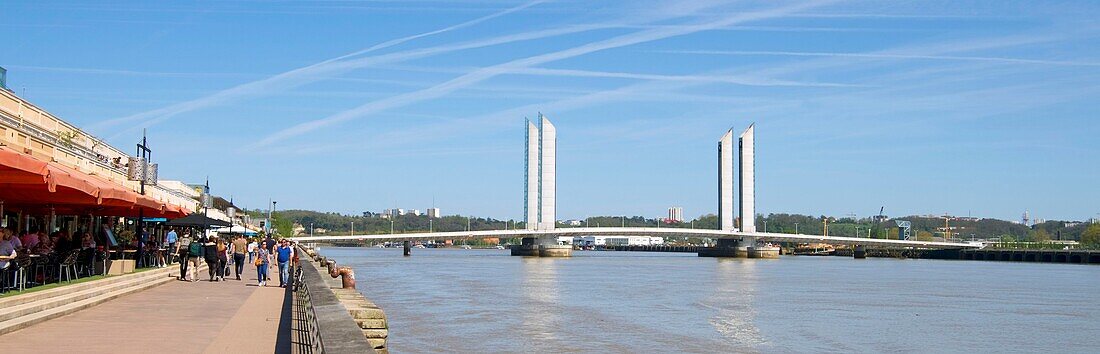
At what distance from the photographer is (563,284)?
53.8m

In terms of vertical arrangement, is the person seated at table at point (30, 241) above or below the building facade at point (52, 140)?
below

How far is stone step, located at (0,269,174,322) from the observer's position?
1273cm

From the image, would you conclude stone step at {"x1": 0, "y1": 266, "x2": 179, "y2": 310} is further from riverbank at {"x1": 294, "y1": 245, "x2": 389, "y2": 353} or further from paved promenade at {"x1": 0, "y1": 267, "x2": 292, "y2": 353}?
riverbank at {"x1": 294, "y1": 245, "x2": 389, "y2": 353}

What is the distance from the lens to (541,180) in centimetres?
13150

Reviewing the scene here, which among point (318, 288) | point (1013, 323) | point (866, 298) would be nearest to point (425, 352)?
point (318, 288)

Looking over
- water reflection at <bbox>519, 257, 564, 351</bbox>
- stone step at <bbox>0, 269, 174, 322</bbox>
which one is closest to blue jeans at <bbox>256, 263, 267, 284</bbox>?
stone step at <bbox>0, 269, 174, 322</bbox>

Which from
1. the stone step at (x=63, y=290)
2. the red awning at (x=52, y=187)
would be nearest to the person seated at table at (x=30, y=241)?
the red awning at (x=52, y=187)

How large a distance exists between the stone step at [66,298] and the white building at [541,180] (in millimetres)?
108457

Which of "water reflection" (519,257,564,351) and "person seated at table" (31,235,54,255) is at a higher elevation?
"person seated at table" (31,235,54,255)

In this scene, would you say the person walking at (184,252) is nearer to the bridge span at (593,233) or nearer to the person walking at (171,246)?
the person walking at (171,246)

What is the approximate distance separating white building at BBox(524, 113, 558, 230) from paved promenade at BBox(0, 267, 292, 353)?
111 meters

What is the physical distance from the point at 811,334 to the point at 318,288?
59.5 feet

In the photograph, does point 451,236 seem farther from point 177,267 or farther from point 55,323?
point 55,323

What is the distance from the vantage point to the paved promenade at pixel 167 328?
11.5m
